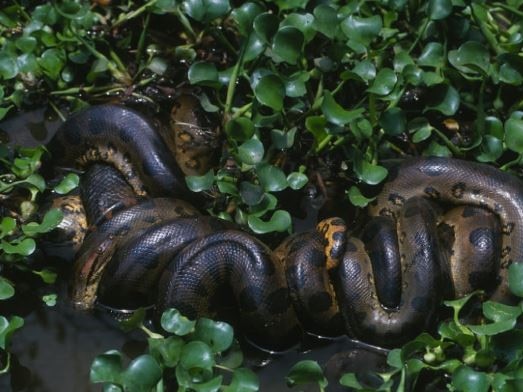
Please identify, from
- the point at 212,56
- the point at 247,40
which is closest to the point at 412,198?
the point at 247,40

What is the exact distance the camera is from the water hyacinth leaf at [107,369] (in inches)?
238

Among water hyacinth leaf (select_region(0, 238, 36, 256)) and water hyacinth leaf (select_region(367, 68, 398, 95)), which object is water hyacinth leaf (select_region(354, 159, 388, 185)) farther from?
water hyacinth leaf (select_region(0, 238, 36, 256))

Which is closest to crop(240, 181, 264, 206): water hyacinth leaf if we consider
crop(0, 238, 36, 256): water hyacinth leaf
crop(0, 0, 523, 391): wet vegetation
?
crop(0, 0, 523, 391): wet vegetation

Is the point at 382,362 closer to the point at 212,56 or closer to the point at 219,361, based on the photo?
the point at 219,361

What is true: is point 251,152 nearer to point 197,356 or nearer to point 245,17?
point 245,17

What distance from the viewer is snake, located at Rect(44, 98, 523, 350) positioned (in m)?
6.81

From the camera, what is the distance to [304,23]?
770 centimetres

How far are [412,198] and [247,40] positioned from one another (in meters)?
1.68

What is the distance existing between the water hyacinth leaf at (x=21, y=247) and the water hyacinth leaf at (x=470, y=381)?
2.91 metres

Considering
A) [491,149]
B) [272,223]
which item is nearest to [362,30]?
[491,149]

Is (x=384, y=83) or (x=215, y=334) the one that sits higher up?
(x=384, y=83)

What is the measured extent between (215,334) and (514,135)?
8.72ft

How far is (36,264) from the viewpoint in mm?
7406

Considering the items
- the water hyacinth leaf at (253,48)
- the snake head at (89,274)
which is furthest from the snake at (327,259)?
the water hyacinth leaf at (253,48)
